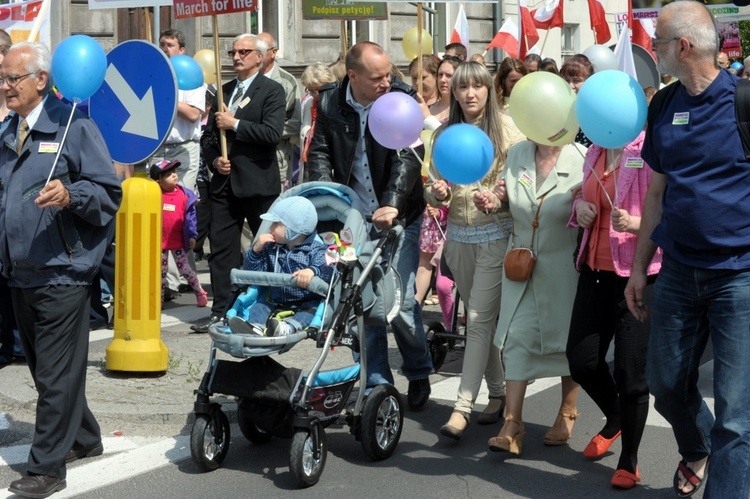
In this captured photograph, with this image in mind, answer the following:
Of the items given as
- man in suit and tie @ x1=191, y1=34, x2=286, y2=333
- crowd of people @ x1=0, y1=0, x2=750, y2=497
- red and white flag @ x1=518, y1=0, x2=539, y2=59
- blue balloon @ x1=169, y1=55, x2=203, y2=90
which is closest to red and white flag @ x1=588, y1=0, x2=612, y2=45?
red and white flag @ x1=518, y1=0, x2=539, y2=59

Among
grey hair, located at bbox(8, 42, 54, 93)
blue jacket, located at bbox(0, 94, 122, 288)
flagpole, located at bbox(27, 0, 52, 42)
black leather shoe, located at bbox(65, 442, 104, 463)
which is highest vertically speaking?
flagpole, located at bbox(27, 0, 52, 42)

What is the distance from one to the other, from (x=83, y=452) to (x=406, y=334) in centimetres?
195

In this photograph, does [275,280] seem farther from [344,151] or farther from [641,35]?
[641,35]

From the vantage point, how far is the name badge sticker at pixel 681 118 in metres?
4.88

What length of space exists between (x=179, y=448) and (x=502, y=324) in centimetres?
182

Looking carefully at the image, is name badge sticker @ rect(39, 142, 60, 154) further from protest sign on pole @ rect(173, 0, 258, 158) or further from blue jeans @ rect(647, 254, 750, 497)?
protest sign on pole @ rect(173, 0, 258, 158)

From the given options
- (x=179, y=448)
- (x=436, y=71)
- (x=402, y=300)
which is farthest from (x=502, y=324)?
(x=436, y=71)

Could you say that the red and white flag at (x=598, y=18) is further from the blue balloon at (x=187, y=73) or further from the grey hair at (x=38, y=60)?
the grey hair at (x=38, y=60)

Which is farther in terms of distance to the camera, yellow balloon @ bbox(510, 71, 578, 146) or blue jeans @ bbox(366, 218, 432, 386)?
blue jeans @ bbox(366, 218, 432, 386)

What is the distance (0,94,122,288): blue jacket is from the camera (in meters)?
5.74

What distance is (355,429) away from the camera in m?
6.15

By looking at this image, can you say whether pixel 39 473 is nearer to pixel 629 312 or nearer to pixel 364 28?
pixel 629 312

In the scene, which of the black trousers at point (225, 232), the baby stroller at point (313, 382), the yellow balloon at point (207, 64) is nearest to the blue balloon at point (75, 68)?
the baby stroller at point (313, 382)

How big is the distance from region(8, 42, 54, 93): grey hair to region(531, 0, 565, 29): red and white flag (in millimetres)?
11877
